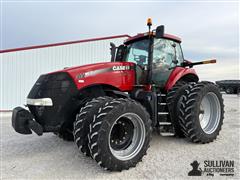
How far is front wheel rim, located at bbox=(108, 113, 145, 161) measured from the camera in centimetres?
312

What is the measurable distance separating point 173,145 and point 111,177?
172 centimetres

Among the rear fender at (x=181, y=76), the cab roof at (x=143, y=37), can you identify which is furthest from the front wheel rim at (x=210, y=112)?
the cab roof at (x=143, y=37)

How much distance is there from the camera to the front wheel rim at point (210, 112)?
173 inches

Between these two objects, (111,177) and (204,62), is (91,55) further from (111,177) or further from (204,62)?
(111,177)

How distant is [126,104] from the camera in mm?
3025

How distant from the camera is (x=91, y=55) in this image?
1175cm

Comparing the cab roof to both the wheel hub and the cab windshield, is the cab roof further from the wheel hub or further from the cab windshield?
the wheel hub

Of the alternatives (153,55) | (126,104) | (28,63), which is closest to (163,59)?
(153,55)

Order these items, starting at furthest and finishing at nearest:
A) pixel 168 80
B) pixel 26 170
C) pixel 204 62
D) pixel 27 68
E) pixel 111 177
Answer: pixel 27 68 < pixel 204 62 < pixel 168 80 < pixel 26 170 < pixel 111 177

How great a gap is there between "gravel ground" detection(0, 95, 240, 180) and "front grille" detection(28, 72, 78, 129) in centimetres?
73

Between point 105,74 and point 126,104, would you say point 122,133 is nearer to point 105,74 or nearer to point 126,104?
point 126,104

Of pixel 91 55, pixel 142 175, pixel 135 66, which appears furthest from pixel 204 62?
pixel 91 55

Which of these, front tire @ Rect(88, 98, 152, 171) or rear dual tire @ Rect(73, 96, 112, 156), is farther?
rear dual tire @ Rect(73, 96, 112, 156)
